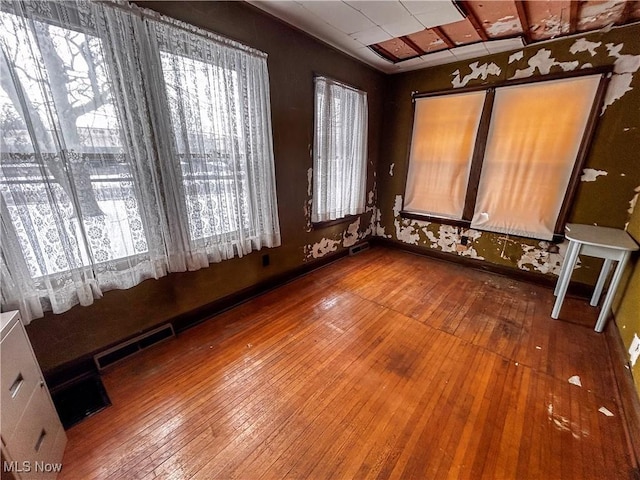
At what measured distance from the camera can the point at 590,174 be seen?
8.30 ft

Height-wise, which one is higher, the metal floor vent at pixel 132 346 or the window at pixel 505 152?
the window at pixel 505 152

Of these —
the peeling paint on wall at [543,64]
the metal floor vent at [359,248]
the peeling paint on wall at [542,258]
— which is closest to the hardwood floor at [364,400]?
the peeling paint on wall at [542,258]

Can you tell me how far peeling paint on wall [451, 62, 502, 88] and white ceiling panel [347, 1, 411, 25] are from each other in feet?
4.58

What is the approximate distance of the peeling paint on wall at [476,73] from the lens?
9.36 feet

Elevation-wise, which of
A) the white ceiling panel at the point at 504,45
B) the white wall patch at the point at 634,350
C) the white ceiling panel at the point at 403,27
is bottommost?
the white wall patch at the point at 634,350

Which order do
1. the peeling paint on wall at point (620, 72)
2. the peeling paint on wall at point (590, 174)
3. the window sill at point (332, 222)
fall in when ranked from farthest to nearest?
the window sill at point (332, 222) → the peeling paint on wall at point (590, 174) → the peeling paint on wall at point (620, 72)

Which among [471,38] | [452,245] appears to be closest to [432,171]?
[452,245]

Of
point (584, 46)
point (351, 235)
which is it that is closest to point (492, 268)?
point (351, 235)

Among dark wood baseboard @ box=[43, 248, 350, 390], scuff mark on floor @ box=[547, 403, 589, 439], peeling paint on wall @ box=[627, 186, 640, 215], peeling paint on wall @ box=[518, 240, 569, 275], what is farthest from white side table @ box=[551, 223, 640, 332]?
dark wood baseboard @ box=[43, 248, 350, 390]

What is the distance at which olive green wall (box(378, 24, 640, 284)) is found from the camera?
229 centimetres

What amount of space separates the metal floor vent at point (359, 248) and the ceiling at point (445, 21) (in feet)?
7.92

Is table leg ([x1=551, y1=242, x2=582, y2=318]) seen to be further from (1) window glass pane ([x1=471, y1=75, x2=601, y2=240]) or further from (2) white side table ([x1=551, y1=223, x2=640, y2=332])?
(1) window glass pane ([x1=471, y1=75, x2=601, y2=240])

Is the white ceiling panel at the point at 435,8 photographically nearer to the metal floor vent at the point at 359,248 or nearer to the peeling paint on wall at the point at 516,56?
the peeling paint on wall at the point at 516,56

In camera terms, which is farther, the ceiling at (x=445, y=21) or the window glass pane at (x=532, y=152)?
the window glass pane at (x=532, y=152)
